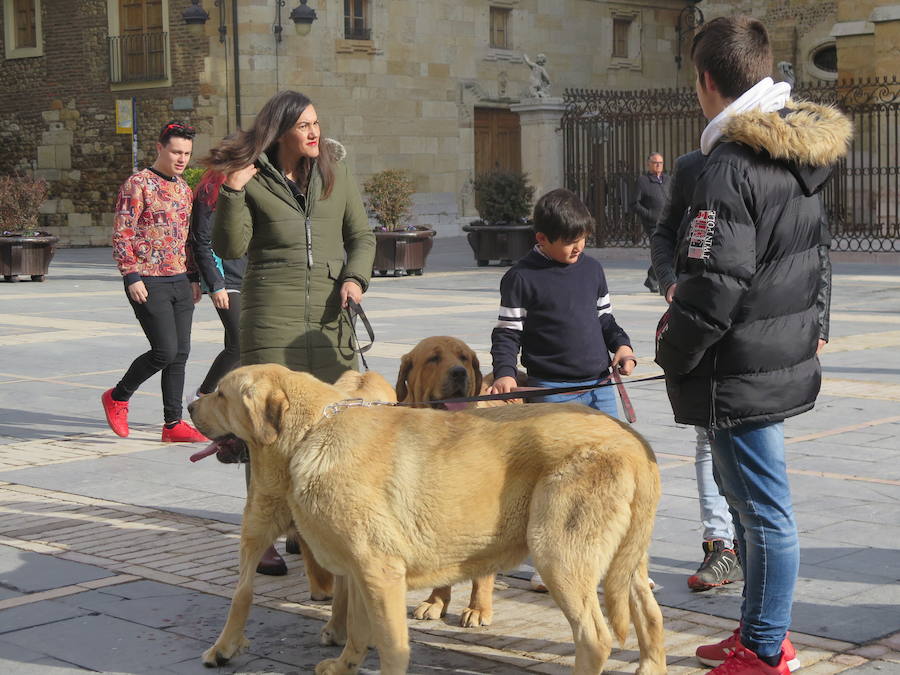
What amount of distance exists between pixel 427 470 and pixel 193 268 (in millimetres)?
5113

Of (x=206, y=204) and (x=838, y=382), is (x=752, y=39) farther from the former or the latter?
(x=838, y=382)

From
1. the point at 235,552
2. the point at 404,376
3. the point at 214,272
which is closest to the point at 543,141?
the point at 214,272

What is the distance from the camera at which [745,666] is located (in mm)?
4133

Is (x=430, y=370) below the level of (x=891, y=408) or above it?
above

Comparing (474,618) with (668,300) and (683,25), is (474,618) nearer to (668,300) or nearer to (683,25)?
(668,300)

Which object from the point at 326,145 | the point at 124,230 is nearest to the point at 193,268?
the point at 124,230

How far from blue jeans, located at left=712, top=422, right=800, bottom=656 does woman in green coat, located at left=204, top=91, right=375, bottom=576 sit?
75.5 inches

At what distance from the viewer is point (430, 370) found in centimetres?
572

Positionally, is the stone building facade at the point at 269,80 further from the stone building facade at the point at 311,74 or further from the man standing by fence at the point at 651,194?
the man standing by fence at the point at 651,194

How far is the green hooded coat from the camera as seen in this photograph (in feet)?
18.0

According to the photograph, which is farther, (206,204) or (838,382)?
(838,382)

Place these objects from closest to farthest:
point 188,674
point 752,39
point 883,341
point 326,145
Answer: point 752,39 → point 188,674 → point 326,145 → point 883,341

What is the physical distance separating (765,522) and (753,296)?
2.43 ft

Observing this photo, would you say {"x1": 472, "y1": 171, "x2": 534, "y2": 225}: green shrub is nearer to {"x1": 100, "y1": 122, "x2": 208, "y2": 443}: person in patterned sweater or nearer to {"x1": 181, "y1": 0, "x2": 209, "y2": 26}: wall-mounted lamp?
{"x1": 181, "y1": 0, "x2": 209, "y2": 26}: wall-mounted lamp
